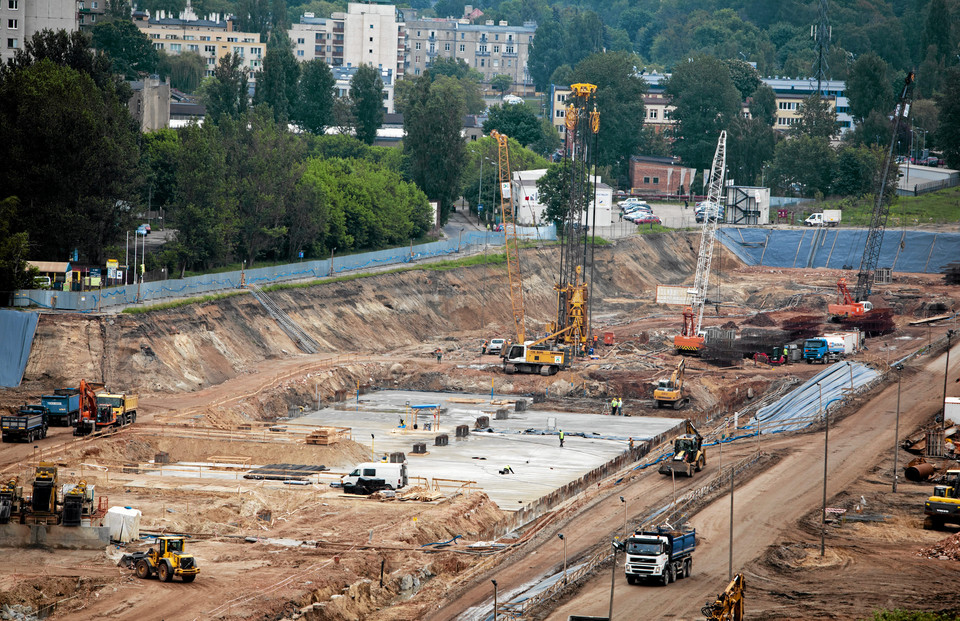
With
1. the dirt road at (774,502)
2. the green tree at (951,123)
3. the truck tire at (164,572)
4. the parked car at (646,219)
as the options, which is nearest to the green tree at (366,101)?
the parked car at (646,219)

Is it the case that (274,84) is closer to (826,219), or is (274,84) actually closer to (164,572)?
(826,219)

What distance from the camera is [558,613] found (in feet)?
146

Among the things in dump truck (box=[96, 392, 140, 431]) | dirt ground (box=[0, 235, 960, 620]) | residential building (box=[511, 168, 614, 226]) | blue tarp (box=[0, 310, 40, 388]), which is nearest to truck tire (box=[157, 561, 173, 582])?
dirt ground (box=[0, 235, 960, 620])

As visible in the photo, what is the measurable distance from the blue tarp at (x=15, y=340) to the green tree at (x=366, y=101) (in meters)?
97.5

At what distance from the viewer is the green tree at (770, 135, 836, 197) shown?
189 m

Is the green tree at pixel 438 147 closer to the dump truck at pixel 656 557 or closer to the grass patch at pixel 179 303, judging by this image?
the grass patch at pixel 179 303

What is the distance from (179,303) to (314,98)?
8835 cm

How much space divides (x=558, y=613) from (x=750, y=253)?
4988 inches

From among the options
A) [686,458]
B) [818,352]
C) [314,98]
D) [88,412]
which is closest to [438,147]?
[314,98]

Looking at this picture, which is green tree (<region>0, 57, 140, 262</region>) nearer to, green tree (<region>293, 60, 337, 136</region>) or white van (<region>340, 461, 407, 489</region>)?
white van (<region>340, 461, 407, 489</region>)

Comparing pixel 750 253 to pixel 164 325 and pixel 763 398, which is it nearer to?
pixel 763 398

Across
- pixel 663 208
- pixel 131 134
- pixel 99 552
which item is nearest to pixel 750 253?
pixel 663 208

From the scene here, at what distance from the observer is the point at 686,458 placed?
66750 mm

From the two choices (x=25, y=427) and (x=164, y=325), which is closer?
(x=25, y=427)
